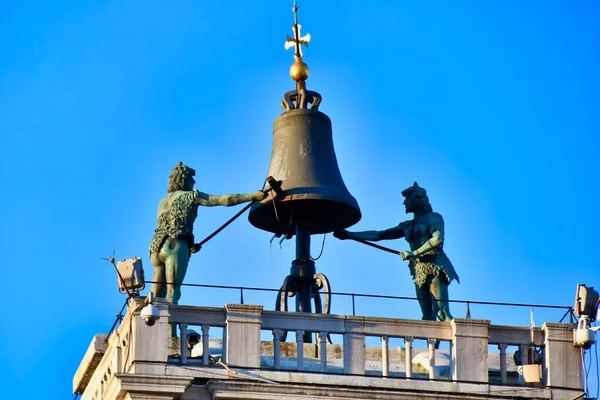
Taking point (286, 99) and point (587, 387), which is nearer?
point (587, 387)

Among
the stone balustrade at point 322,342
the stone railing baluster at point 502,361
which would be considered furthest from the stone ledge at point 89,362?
the stone railing baluster at point 502,361

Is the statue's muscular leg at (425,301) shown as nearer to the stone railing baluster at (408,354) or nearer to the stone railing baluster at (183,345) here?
the stone railing baluster at (408,354)

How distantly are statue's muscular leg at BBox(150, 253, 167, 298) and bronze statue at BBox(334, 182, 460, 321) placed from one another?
435 centimetres

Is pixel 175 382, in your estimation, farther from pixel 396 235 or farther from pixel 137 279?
pixel 396 235

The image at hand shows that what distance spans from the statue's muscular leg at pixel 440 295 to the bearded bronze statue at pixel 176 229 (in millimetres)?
3480

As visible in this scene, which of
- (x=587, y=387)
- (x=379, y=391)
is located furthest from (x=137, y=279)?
(x=587, y=387)

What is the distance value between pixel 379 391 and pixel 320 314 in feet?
→ 5.67

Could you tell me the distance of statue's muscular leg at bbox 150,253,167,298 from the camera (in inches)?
2094

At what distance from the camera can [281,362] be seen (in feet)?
168

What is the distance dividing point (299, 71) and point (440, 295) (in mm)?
5463

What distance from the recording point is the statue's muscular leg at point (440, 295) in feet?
175

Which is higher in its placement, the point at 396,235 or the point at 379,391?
the point at 396,235

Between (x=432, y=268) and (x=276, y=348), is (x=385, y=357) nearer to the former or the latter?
(x=276, y=348)

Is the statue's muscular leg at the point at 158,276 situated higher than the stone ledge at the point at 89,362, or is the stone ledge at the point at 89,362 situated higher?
the statue's muscular leg at the point at 158,276
